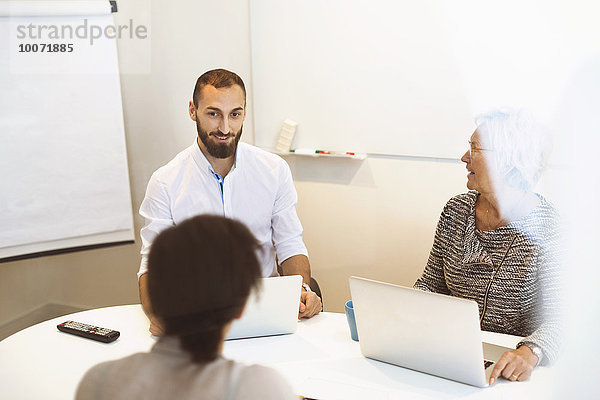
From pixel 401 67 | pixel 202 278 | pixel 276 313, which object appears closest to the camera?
pixel 202 278

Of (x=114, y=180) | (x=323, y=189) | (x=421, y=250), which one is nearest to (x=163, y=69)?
(x=114, y=180)

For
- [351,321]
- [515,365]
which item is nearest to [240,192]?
[351,321]

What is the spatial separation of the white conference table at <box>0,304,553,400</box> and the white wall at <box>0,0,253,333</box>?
363mm

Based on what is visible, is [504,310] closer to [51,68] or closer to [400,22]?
[400,22]

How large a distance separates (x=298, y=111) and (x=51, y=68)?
953 mm

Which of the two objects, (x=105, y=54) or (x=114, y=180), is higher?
(x=105, y=54)

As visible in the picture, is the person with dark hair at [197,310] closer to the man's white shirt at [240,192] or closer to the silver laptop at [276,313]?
the silver laptop at [276,313]

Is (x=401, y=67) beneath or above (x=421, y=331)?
above

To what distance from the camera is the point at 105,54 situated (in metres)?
1.71

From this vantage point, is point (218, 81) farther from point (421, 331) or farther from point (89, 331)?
point (421, 331)

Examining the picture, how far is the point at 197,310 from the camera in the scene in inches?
25.6

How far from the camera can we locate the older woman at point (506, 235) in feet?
4.65

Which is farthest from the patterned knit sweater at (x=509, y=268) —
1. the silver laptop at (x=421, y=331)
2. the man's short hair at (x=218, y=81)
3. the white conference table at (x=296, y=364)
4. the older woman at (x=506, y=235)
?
the man's short hair at (x=218, y=81)

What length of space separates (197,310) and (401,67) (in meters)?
1.54
